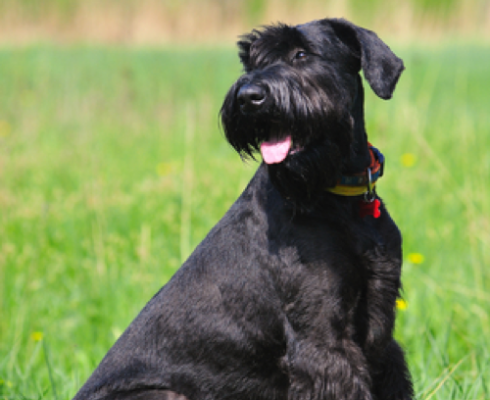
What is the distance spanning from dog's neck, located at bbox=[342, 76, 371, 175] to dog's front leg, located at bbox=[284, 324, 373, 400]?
73 cm

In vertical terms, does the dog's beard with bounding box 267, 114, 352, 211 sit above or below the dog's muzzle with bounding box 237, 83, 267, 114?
below

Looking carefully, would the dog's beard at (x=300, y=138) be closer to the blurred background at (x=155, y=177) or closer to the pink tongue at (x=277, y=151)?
the pink tongue at (x=277, y=151)

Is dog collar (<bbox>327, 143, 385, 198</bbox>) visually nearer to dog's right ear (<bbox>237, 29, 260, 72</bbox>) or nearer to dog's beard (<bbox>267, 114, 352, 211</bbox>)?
dog's beard (<bbox>267, 114, 352, 211</bbox>)

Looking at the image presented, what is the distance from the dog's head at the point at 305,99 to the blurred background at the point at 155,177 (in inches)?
48.9

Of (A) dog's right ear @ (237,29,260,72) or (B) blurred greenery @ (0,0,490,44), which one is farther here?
(B) blurred greenery @ (0,0,490,44)

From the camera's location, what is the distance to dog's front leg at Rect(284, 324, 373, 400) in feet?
7.30

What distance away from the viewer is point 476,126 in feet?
25.0

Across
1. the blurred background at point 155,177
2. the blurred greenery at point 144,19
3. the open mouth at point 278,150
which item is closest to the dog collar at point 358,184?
the open mouth at point 278,150

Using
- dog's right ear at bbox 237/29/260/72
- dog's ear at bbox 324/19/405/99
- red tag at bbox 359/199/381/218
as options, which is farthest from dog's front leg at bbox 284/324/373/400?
dog's right ear at bbox 237/29/260/72

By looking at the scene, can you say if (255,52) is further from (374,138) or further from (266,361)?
(374,138)

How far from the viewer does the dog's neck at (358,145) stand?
2.47 metres

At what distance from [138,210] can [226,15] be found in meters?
6.98

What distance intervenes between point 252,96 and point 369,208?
691 millimetres

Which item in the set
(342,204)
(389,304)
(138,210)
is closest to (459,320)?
(389,304)
